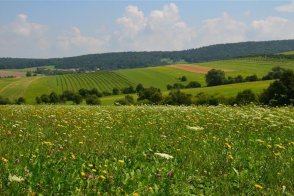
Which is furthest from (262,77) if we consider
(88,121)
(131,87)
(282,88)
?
(88,121)

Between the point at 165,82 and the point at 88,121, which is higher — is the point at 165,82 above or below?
below

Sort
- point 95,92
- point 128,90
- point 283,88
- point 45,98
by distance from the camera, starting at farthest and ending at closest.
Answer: point 95,92 → point 128,90 → point 45,98 → point 283,88

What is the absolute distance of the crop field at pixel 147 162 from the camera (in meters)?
4.89

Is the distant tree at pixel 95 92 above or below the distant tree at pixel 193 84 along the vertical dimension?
below

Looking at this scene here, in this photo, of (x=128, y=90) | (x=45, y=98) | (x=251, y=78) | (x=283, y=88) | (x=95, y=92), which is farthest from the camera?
(x=95, y=92)

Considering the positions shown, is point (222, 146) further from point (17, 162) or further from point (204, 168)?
point (17, 162)

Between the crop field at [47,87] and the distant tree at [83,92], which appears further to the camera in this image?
the distant tree at [83,92]

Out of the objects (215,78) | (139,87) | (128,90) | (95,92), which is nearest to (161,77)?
(139,87)

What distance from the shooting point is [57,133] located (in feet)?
31.3

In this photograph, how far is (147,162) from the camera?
654 centimetres

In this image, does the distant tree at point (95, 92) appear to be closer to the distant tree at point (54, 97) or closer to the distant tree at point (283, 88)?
the distant tree at point (54, 97)

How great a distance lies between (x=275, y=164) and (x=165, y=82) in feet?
469

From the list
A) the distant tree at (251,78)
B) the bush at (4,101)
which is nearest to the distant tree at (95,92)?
the bush at (4,101)

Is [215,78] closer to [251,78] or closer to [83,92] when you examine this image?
[251,78]
